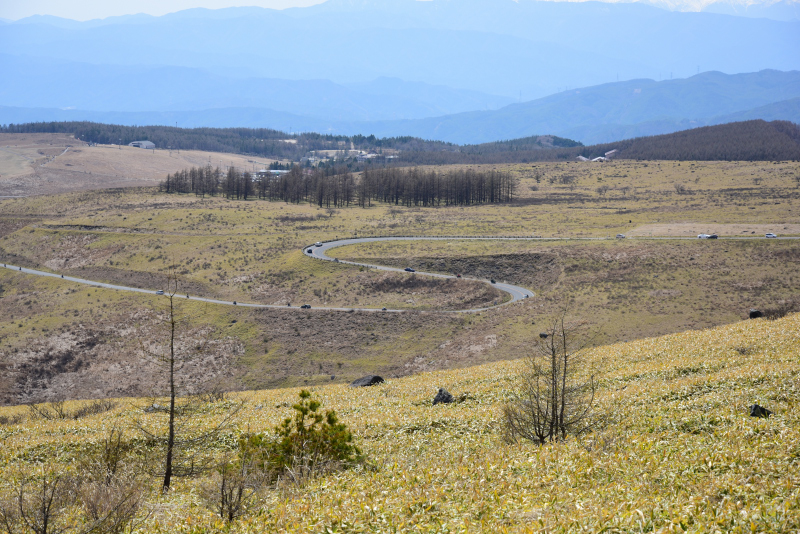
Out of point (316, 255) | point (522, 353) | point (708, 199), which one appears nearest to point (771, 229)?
point (708, 199)

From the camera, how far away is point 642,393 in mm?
21062

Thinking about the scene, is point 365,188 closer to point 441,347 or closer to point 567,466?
point 441,347

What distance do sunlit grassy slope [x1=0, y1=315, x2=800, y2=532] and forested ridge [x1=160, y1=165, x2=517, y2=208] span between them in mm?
133819

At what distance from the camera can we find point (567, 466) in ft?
43.8

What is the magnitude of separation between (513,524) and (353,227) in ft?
350

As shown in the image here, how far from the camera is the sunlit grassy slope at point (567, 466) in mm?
10422

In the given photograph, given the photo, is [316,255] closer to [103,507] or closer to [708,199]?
[103,507]

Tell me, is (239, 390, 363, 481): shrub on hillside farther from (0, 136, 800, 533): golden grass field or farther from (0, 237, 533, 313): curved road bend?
(0, 237, 533, 313): curved road bend

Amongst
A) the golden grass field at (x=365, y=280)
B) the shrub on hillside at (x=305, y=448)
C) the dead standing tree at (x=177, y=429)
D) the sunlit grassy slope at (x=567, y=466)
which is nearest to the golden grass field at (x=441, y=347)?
the sunlit grassy slope at (x=567, y=466)

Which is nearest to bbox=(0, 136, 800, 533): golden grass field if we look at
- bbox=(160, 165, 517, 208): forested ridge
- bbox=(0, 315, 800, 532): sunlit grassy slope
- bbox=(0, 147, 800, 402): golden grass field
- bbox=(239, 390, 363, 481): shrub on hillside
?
bbox=(0, 315, 800, 532): sunlit grassy slope

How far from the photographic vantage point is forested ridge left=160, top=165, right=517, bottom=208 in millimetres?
156250

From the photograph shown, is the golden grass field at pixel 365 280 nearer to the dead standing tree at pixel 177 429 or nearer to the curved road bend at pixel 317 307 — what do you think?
the curved road bend at pixel 317 307

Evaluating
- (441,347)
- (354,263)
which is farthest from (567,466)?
(354,263)

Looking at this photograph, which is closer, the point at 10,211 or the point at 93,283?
the point at 93,283
